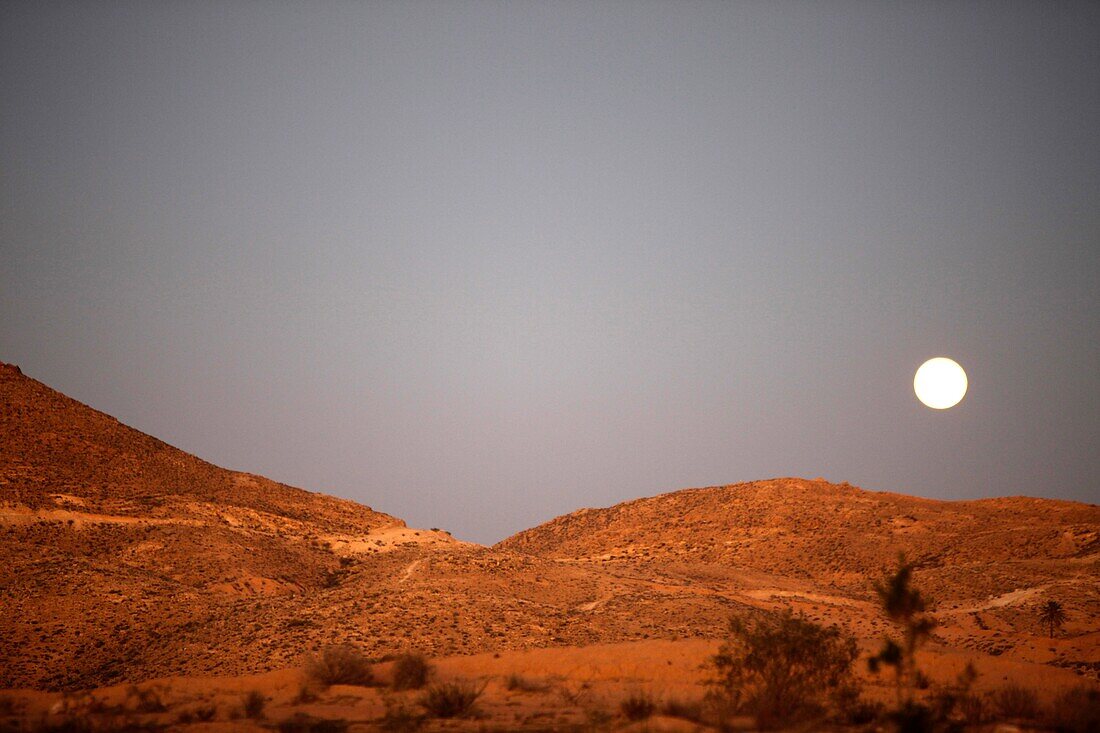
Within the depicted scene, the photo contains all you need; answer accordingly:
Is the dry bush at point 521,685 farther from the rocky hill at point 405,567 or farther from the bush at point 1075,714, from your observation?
the bush at point 1075,714

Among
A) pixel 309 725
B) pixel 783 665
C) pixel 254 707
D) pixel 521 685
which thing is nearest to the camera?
pixel 309 725

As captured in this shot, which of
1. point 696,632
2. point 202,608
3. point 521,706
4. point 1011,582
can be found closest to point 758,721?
point 521,706

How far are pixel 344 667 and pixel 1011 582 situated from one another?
121 ft

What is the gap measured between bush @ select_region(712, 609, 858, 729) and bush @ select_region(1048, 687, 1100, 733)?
3719 millimetres

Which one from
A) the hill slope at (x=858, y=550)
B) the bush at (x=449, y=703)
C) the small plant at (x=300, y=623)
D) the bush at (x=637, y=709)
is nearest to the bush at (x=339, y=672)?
the bush at (x=449, y=703)

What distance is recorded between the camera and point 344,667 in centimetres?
1709

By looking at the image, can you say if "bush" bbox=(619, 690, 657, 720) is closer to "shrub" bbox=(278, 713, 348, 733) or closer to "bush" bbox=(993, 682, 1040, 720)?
"shrub" bbox=(278, 713, 348, 733)

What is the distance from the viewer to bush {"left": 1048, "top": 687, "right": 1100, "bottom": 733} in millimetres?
12562

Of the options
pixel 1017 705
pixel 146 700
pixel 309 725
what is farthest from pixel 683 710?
pixel 146 700

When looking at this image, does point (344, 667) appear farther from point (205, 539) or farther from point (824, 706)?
point (205, 539)

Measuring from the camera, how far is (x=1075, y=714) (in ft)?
43.0

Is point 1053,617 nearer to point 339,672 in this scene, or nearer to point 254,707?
point 339,672

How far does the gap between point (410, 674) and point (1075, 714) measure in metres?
12.5

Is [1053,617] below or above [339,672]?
above
